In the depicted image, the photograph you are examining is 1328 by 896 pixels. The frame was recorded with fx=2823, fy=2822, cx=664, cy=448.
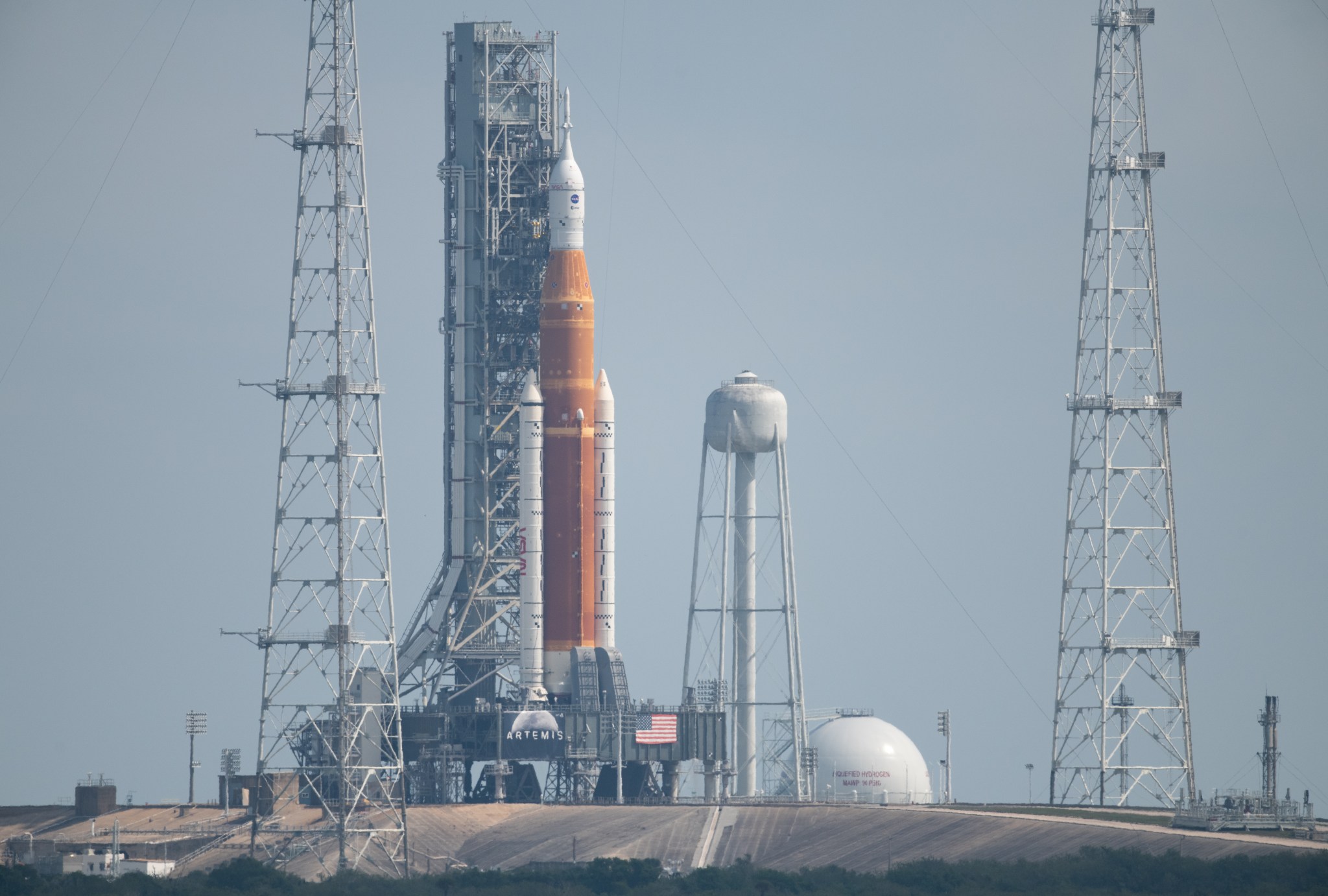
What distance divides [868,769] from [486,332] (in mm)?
27594

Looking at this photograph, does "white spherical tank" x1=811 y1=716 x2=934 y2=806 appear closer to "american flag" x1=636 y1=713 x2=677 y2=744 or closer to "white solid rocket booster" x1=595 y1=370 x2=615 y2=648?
"american flag" x1=636 y1=713 x2=677 y2=744

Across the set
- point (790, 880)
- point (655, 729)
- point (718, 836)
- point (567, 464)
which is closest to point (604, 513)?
point (567, 464)

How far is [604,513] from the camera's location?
5212 inches

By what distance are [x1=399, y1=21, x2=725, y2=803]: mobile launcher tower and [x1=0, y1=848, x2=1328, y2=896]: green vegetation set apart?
1538 centimetres

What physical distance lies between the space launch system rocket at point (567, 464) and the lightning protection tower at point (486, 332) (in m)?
3.26

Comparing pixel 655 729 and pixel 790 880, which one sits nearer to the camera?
pixel 790 880

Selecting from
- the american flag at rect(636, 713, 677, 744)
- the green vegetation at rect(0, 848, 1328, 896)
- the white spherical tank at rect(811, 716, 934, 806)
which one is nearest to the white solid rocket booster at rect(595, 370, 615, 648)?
the american flag at rect(636, 713, 677, 744)

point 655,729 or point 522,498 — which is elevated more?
point 522,498

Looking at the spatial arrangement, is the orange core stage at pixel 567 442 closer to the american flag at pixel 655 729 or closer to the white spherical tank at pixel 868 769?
the american flag at pixel 655 729

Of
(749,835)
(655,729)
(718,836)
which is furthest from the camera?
(655,729)

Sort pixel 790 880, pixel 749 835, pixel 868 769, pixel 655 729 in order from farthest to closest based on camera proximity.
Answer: pixel 868 769 < pixel 655 729 < pixel 749 835 < pixel 790 880

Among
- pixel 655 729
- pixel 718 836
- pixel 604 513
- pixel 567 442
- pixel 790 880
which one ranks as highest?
pixel 567 442

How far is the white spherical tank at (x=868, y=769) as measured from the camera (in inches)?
5187

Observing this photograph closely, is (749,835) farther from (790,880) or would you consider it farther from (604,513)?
(604,513)
